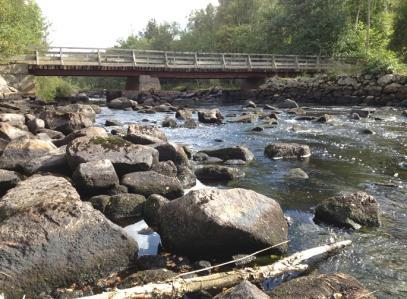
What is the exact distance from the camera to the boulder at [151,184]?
7.30 meters

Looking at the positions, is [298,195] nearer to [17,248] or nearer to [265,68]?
[17,248]

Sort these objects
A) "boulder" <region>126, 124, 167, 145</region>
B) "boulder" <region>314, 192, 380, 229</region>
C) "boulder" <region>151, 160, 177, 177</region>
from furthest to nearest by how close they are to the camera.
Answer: "boulder" <region>126, 124, 167, 145</region> < "boulder" <region>151, 160, 177, 177</region> < "boulder" <region>314, 192, 380, 229</region>

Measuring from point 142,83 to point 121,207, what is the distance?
1118 inches

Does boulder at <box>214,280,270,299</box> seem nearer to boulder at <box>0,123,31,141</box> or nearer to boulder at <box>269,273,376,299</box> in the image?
boulder at <box>269,273,376,299</box>

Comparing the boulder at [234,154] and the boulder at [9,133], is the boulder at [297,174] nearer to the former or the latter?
the boulder at [234,154]

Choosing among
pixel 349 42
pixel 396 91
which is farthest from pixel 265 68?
pixel 396 91

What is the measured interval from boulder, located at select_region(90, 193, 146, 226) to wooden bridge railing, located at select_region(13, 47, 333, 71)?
76.6 feet

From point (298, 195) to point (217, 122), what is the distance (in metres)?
11.4

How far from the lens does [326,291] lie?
12.8 feet

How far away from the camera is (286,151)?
11.6 m

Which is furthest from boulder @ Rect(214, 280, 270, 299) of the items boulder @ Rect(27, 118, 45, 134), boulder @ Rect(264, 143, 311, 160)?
boulder @ Rect(27, 118, 45, 134)

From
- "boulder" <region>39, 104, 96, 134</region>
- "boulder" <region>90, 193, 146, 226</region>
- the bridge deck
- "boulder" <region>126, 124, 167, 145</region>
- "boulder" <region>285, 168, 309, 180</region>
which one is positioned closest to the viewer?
"boulder" <region>90, 193, 146, 226</region>

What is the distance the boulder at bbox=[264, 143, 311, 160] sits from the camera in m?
11.5

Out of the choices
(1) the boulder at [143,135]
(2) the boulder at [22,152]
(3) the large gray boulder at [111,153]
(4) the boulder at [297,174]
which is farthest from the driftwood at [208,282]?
(1) the boulder at [143,135]
